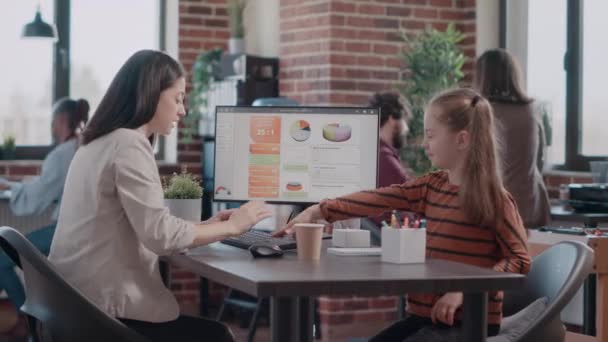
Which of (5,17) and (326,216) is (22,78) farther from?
(326,216)

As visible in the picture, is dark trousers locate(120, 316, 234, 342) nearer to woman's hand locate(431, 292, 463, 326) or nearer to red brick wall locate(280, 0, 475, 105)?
woman's hand locate(431, 292, 463, 326)

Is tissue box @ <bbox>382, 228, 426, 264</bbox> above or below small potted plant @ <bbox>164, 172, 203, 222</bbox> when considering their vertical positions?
below

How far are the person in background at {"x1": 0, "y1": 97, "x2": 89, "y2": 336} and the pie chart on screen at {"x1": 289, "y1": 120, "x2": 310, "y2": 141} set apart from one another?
91.7 inches

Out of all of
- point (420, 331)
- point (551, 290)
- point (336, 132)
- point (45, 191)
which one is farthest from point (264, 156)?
point (45, 191)

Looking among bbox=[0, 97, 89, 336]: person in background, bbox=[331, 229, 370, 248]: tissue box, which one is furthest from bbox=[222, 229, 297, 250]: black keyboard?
bbox=[0, 97, 89, 336]: person in background

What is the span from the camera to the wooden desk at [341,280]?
1.95 metres

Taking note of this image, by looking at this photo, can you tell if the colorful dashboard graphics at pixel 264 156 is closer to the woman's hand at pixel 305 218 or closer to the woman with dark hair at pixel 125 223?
the woman's hand at pixel 305 218

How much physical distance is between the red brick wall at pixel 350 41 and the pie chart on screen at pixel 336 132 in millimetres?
2325

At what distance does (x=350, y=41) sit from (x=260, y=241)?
9.87ft

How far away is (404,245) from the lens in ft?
7.48

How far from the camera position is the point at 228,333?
261 centimetres

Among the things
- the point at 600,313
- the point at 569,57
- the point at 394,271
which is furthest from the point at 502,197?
the point at 569,57

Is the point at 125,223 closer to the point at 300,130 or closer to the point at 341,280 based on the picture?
the point at 341,280

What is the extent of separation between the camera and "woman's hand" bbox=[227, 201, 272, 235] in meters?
2.47
